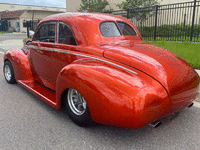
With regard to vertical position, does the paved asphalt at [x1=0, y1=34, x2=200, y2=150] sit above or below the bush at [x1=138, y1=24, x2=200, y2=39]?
below

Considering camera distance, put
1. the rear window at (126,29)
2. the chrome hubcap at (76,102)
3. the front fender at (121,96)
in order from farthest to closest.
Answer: the rear window at (126,29), the chrome hubcap at (76,102), the front fender at (121,96)

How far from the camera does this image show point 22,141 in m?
2.51

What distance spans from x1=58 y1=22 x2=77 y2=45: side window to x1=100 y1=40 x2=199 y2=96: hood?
22.3 inches

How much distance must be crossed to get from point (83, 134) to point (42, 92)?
4.15 ft

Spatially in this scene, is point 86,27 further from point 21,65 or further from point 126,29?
point 21,65

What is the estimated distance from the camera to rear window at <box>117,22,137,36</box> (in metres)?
3.47

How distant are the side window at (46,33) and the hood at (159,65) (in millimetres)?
1153

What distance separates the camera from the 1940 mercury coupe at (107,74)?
217 centimetres

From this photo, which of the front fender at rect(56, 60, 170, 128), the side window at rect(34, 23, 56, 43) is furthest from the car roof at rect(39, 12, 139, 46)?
the front fender at rect(56, 60, 170, 128)

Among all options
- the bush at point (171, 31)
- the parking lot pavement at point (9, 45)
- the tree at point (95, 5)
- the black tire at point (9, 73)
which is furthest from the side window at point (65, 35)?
the tree at point (95, 5)

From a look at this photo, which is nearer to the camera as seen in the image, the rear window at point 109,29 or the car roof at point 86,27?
the car roof at point 86,27

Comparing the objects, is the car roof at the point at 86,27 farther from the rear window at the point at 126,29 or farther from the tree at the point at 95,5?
the tree at the point at 95,5

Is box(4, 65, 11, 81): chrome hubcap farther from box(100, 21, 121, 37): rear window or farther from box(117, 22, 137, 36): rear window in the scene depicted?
box(117, 22, 137, 36): rear window

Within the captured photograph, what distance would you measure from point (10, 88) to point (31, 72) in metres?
0.94
